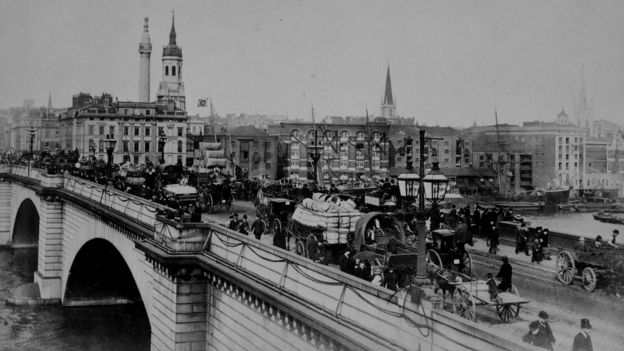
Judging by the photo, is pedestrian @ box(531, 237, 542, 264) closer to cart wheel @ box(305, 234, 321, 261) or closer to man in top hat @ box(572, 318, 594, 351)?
cart wheel @ box(305, 234, 321, 261)

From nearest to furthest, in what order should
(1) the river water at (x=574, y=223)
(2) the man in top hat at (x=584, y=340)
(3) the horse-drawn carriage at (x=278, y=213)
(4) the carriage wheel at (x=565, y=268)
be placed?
1. (2) the man in top hat at (x=584, y=340)
2. (4) the carriage wheel at (x=565, y=268)
3. (3) the horse-drawn carriage at (x=278, y=213)
4. (1) the river water at (x=574, y=223)

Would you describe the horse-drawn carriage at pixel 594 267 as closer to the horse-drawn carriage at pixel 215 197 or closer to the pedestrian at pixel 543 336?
the pedestrian at pixel 543 336

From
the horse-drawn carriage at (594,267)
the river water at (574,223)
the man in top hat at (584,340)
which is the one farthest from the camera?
the river water at (574,223)

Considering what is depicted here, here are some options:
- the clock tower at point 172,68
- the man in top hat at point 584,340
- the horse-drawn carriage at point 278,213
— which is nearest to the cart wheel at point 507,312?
the man in top hat at point 584,340

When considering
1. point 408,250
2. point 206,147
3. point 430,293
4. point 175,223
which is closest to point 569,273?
point 408,250

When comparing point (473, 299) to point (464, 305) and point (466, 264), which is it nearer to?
point (464, 305)

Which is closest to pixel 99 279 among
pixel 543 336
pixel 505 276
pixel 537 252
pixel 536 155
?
pixel 537 252
